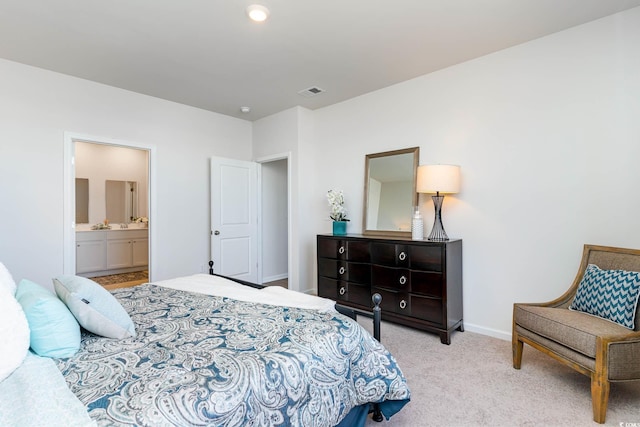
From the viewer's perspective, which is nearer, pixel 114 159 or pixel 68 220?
pixel 68 220

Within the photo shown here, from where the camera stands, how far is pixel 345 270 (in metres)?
3.63

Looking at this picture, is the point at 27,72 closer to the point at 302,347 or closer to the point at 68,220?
the point at 68,220

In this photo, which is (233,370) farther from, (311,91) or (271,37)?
(311,91)

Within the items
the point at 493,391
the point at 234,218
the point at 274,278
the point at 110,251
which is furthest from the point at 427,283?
the point at 110,251

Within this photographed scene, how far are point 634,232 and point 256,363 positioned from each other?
2.86 meters

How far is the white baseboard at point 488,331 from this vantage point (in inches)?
117

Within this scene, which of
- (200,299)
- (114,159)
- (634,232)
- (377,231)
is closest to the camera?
(200,299)

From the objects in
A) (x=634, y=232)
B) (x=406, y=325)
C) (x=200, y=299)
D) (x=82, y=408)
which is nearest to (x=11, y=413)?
(x=82, y=408)

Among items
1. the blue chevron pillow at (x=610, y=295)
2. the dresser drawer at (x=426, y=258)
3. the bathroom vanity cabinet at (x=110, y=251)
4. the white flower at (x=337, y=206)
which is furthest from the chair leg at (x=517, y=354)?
the bathroom vanity cabinet at (x=110, y=251)

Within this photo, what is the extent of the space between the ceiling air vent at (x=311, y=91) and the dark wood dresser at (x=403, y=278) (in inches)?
69.3

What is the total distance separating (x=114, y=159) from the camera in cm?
646

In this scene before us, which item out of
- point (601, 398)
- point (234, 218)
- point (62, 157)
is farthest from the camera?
point (234, 218)

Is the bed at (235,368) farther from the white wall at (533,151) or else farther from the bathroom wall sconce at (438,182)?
the white wall at (533,151)

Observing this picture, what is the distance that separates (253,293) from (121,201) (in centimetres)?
576
